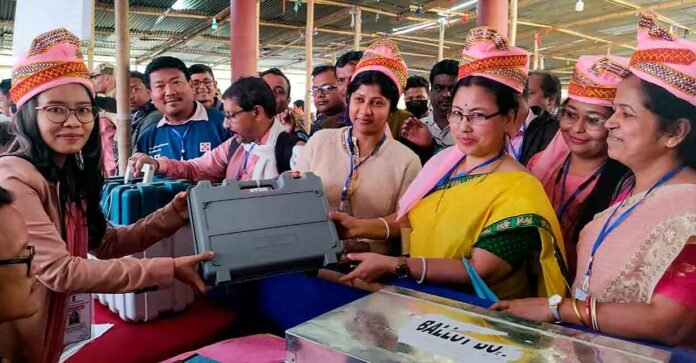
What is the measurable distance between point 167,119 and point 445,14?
250 inches

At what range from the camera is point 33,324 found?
1.17 m

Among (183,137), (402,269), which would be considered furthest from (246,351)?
(183,137)

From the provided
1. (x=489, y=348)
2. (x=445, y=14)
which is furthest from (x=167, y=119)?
(x=445, y=14)

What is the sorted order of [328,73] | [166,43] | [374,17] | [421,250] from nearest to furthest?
[421,250] → [328,73] → [374,17] → [166,43]

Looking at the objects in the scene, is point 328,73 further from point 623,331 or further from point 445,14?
point 445,14

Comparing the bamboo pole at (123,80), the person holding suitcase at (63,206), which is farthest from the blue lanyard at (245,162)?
the person holding suitcase at (63,206)

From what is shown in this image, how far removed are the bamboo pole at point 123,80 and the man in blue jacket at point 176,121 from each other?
1.97ft

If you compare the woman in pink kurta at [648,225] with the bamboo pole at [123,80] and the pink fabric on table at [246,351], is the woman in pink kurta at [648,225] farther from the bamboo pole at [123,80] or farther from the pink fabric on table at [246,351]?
the bamboo pole at [123,80]

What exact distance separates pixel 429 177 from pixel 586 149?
56cm

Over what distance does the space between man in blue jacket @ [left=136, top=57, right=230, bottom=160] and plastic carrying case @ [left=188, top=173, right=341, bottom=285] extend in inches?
74.1

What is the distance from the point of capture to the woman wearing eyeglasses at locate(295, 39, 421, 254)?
1927 mm

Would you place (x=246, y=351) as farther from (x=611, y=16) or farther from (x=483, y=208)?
(x=611, y=16)

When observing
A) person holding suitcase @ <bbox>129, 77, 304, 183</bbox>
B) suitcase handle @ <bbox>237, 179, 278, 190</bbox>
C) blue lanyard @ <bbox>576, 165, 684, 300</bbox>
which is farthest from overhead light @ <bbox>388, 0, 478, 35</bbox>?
suitcase handle @ <bbox>237, 179, 278, 190</bbox>

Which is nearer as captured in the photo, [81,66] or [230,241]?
[230,241]
